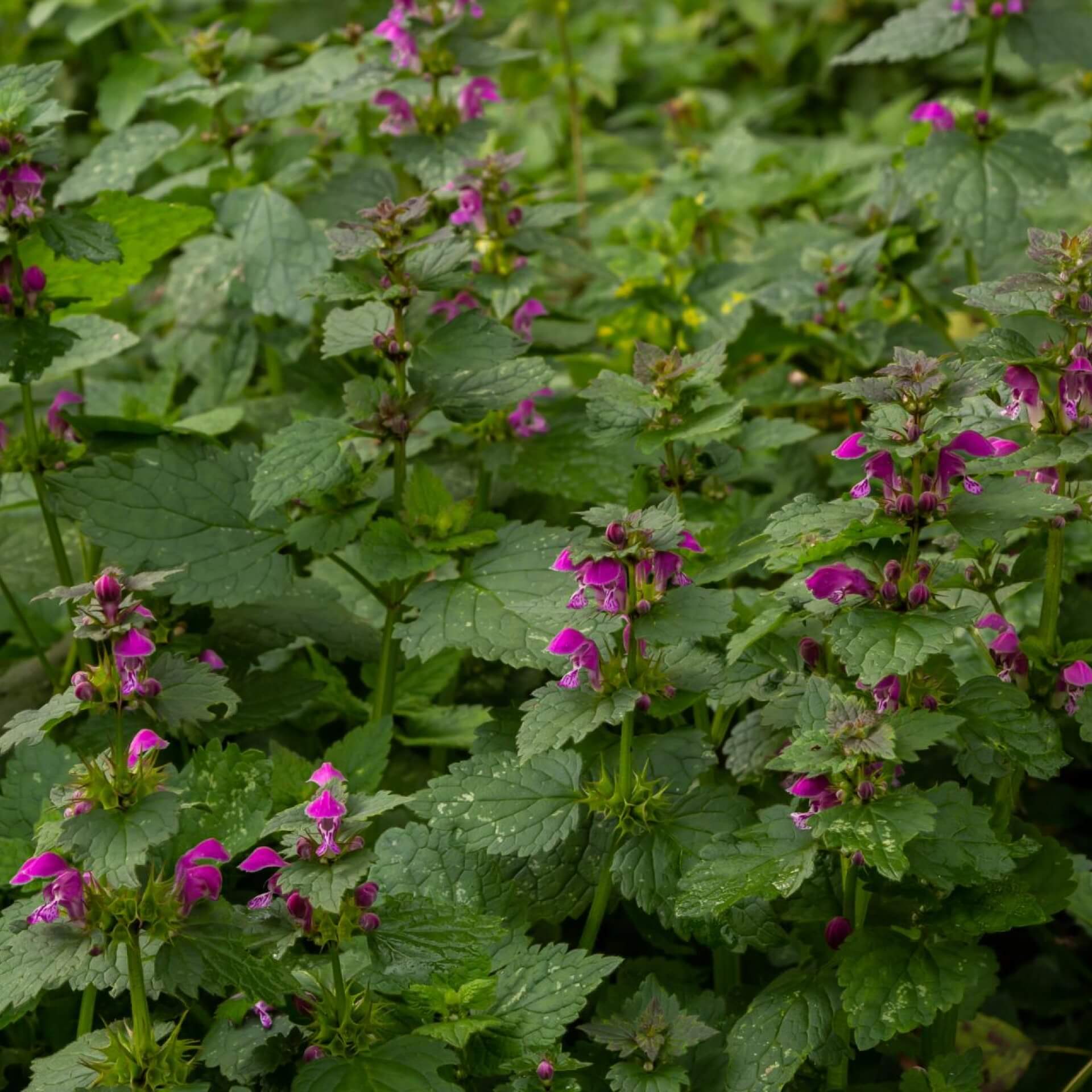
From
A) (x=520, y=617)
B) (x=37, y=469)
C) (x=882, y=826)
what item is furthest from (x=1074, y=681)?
(x=37, y=469)

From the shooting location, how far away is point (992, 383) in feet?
5.86

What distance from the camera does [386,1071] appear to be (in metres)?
1.74

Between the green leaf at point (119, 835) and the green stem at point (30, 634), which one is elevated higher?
the green leaf at point (119, 835)

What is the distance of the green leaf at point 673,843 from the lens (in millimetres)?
1942

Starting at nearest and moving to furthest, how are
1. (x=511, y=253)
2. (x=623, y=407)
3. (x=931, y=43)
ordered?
(x=623, y=407)
(x=511, y=253)
(x=931, y=43)

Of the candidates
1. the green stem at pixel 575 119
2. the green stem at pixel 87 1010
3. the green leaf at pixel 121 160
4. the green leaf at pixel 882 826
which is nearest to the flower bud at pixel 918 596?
the green leaf at pixel 882 826

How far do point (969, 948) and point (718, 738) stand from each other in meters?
0.57

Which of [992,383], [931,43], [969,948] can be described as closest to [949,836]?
[969,948]

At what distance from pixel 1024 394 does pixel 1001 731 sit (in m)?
0.44

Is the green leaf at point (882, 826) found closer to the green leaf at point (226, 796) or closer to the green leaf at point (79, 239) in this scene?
the green leaf at point (226, 796)

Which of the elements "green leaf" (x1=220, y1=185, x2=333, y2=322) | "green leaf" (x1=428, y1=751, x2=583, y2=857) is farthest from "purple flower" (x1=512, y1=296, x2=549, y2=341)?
"green leaf" (x1=428, y1=751, x2=583, y2=857)

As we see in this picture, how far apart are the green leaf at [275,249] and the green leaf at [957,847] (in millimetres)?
1833

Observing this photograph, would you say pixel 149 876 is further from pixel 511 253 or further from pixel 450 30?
pixel 450 30

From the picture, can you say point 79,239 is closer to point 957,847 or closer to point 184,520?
point 184,520
